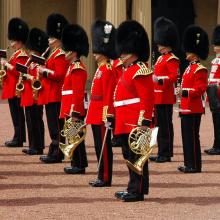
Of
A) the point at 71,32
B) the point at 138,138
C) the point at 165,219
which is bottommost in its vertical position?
the point at 165,219

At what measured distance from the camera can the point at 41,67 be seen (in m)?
13.0

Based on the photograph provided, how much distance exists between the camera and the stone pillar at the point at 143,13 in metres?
29.3

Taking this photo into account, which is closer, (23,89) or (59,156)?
(59,156)

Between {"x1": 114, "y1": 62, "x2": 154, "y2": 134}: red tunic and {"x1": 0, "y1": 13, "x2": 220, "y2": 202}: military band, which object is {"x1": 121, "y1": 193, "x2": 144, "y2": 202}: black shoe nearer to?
{"x1": 0, "y1": 13, "x2": 220, "y2": 202}: military band

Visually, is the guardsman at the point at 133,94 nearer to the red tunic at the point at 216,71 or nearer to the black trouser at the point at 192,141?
the black trouser at the point at 192,141

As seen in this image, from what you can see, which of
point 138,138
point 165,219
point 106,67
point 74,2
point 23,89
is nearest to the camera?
point 165,219

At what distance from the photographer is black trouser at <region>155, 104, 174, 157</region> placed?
13537mm

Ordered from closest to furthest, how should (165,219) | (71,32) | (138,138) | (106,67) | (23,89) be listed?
(165,219) → (138,138) → (106,67) → (71,32) → (23,89)

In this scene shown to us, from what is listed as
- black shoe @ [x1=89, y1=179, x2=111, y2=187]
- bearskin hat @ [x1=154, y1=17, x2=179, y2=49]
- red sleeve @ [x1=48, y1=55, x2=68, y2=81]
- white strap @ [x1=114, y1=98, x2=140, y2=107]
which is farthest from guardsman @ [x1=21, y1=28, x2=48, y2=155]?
white strap @ [x1=114, y1=98, x2=140, y2=107]

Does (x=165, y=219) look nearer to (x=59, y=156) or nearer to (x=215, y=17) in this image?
(x=59, y=156)

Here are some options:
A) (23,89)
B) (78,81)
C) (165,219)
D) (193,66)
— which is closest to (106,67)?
(78,81)

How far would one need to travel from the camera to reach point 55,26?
519 inches

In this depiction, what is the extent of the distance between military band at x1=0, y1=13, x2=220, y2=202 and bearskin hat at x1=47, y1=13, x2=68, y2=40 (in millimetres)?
12

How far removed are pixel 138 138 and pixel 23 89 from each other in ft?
14.5
